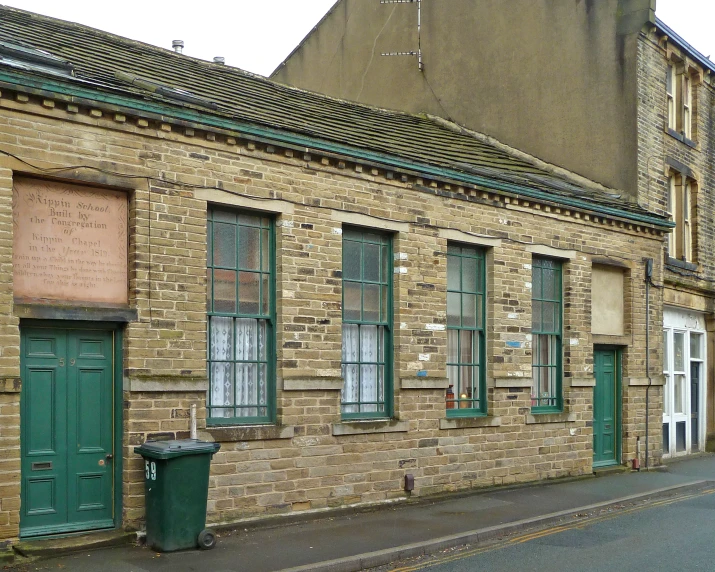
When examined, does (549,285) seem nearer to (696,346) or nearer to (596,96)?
(596,96)

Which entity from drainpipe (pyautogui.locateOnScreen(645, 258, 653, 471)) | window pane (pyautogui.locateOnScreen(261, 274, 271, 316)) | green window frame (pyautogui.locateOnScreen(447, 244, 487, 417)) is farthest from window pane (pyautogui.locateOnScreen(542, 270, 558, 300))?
window pane (pyautogui.locateOnScreen(261, 274, 271, 316))

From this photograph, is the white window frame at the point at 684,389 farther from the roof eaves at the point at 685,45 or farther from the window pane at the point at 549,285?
the roof eaves at the point at 685,45

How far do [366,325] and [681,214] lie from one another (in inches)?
416

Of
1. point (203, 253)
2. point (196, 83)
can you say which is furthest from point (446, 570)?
point (196, 83)

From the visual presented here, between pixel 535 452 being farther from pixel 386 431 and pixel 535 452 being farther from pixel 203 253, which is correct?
pixel 203 253

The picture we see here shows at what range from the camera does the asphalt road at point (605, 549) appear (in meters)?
9.38

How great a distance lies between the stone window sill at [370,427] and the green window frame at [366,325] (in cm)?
27

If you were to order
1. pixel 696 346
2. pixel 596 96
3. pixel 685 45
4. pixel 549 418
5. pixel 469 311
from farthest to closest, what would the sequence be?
pixel 696 346 < pixel 685 45 < pixel 596 96 < pixel 549 418 < pixel 469 311

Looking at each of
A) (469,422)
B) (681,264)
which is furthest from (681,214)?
(469,422)

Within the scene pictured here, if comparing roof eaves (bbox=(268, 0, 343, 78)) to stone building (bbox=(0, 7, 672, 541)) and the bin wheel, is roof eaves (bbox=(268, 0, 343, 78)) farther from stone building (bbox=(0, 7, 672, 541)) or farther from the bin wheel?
the bin wheel

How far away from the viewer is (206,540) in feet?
31.6

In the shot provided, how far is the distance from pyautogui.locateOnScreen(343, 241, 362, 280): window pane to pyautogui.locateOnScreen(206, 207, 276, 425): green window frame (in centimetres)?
129

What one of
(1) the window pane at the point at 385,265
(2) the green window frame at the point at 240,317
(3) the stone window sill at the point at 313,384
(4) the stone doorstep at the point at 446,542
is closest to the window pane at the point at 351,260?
(1) the window pane at the point at 385,265

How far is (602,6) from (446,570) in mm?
13486
